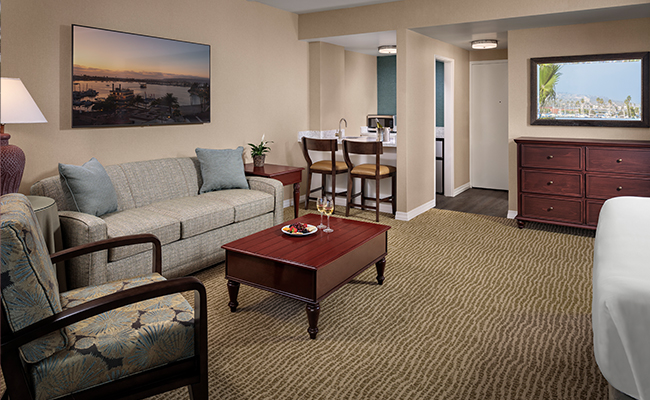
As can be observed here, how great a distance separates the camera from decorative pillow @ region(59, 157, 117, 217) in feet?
10.9

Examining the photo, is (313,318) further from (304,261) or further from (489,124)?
(489,124)

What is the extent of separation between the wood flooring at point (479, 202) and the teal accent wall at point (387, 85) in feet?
5.83

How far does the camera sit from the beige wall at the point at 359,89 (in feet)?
23.5

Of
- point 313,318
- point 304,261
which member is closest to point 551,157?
point 304,261

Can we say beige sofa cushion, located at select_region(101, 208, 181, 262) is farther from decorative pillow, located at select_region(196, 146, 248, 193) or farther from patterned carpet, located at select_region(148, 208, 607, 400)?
decorative pillow, located at select_region(196, 146, 248, 193)

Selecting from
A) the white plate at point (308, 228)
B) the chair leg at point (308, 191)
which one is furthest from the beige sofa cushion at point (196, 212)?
the chair leg at point (308, 191)

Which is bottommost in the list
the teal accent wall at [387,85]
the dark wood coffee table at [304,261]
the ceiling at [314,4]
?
the dark wood coffee table at [304,261]

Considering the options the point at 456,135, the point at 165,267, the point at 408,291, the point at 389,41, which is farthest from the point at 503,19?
the point at 165,267

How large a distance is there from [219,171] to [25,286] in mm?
3011

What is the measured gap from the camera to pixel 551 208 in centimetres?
487

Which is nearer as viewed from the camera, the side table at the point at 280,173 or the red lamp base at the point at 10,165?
the red lamp base at the point at 10,165

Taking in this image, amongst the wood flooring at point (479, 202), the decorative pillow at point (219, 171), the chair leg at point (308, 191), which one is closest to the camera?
the decorative pillow at point (219, 171)

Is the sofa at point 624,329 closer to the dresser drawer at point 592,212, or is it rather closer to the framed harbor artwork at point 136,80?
the dresser drawer at point 592,212

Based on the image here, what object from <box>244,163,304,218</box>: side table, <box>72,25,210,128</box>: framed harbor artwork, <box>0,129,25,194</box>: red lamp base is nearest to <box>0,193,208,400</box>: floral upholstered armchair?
<box>0,129,25,194</box>: red lamp base
